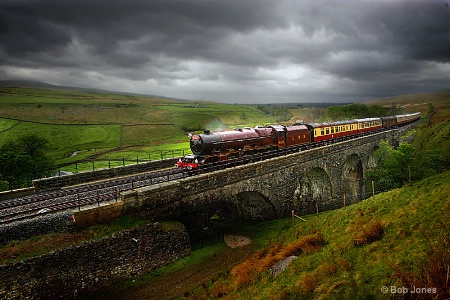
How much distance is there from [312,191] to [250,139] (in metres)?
9.01

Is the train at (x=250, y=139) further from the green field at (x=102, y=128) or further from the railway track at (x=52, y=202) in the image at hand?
the green field at (x=102, y=128)

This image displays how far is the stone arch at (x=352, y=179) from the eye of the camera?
31839mm

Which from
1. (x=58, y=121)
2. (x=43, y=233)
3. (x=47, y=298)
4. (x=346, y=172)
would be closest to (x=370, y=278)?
(x=47, y=298)

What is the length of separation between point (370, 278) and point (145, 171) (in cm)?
2148

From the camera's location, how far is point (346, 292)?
654 centimetres

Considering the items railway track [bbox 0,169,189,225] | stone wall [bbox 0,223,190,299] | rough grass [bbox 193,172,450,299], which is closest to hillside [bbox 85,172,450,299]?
rough grass [bbox 193,172,450,299]

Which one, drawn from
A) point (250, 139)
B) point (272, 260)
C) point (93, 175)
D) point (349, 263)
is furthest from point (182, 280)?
point (250, 139)

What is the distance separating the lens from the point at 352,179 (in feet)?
117

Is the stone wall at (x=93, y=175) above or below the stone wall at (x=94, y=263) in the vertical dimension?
above

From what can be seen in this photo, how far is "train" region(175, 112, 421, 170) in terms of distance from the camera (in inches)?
827

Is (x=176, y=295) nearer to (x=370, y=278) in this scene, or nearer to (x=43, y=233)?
(x=43, y=233)

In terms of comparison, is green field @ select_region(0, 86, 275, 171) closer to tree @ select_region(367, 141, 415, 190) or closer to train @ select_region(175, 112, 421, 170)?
train @ select_region(175, 112, 421, 170)

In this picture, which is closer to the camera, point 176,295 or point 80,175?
point 176,295

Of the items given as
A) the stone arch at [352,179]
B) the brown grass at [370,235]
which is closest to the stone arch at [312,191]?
the stone arch at [352,179]
